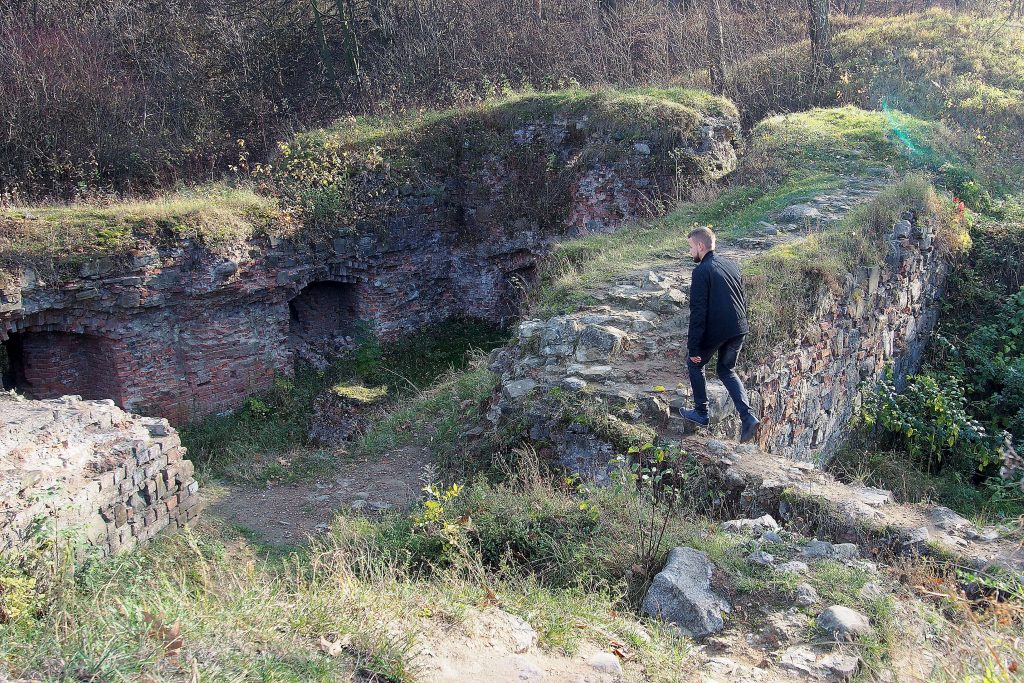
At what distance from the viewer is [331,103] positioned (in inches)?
621

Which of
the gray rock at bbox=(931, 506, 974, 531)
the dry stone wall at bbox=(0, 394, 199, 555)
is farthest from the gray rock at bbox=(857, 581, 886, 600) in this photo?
the dry stone wall at bbox=(0, 394, 199, 555)

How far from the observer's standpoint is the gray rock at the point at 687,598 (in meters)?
3.64

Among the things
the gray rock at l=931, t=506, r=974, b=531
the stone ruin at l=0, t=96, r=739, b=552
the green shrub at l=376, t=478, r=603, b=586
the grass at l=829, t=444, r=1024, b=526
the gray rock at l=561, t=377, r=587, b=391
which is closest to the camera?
the green shrub at l=376, t=478, r=603, b=586

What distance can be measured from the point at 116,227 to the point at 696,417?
283 inches

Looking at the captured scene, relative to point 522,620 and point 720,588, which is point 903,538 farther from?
point 522,620

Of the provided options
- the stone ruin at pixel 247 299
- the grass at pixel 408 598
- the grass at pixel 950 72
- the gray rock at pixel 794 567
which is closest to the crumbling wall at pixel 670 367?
the grass at pixel 408 598

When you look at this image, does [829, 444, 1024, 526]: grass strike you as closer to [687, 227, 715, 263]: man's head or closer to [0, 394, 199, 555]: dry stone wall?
[687, 227, 715, 263]: man's head

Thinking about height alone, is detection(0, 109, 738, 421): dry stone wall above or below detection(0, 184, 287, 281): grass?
below

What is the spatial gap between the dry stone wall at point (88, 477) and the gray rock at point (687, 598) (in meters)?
3.32

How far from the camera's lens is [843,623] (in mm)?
3506

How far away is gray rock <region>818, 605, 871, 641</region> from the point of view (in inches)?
137

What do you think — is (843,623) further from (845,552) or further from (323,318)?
(323,318)

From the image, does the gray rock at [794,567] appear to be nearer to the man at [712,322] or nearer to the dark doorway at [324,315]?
the man at [712,322]

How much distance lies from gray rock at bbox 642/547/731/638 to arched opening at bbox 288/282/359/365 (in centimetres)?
801
